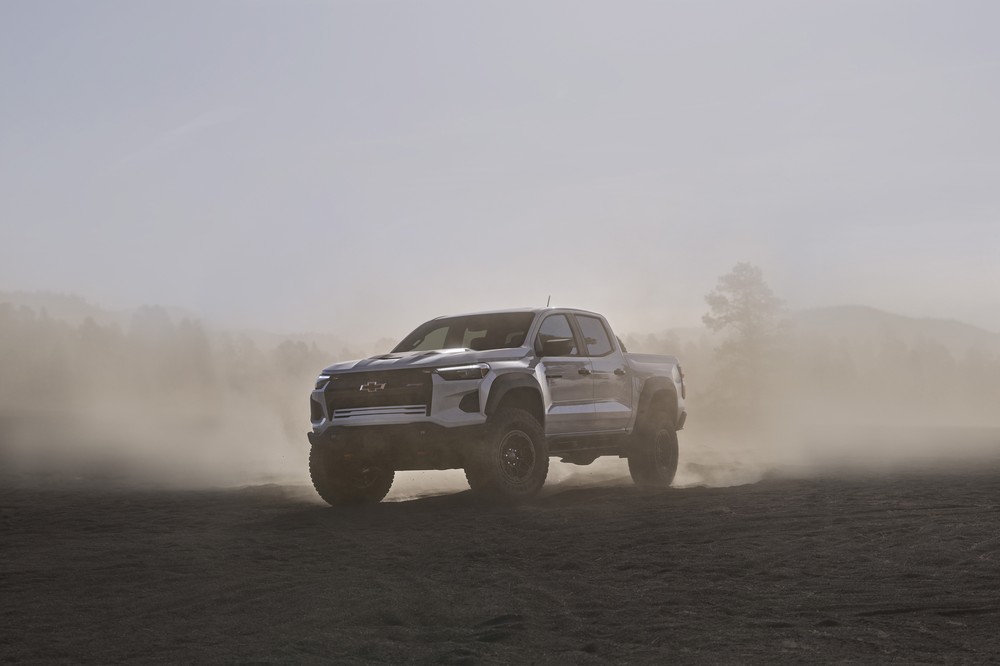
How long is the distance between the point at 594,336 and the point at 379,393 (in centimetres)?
326

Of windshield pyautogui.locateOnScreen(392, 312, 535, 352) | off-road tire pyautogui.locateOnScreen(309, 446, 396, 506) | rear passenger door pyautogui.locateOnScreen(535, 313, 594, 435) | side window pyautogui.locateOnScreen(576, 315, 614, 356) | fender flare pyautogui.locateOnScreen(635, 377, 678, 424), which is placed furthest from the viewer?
fender flare pyautogui.locateOnScreen(635, 377, 678, 424)

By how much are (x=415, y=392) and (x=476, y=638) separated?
6.08 meters

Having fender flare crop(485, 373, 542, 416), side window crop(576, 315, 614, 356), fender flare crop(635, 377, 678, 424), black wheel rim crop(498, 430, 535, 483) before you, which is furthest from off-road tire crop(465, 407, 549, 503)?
fender flare crop(635, 377, 678, 424)

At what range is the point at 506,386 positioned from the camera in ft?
39.9

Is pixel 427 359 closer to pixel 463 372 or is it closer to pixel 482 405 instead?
pixel 463 372

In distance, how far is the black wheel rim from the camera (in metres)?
12.2

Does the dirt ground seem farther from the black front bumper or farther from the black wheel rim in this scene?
the black front bumper

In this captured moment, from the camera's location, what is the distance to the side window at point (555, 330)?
13133 millimetres

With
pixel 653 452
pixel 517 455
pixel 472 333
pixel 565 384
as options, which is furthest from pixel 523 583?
pixel 653 452

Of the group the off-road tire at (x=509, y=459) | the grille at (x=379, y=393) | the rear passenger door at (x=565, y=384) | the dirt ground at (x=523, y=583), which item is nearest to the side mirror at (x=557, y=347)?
the rear passenger door at (x=565, y=384)

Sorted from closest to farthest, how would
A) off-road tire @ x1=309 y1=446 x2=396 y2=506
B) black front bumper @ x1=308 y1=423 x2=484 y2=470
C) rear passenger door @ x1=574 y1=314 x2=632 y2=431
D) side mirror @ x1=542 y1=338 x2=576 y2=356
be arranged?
black front bumper @ x1=308 y1=423 x2=484 y2=470
side mirror @ x1=542 y1=338 x2=576 y2=356
off-road tire @ x1=309 y1=446 x2=396 y2=506
rear passenger door @ x1=574 y1=314 x2=632 y2=431

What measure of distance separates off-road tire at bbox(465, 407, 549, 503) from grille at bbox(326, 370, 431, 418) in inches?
30.9

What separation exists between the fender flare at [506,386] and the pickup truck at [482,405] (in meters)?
0.01

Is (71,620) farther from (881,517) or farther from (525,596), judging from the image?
(881,517)
